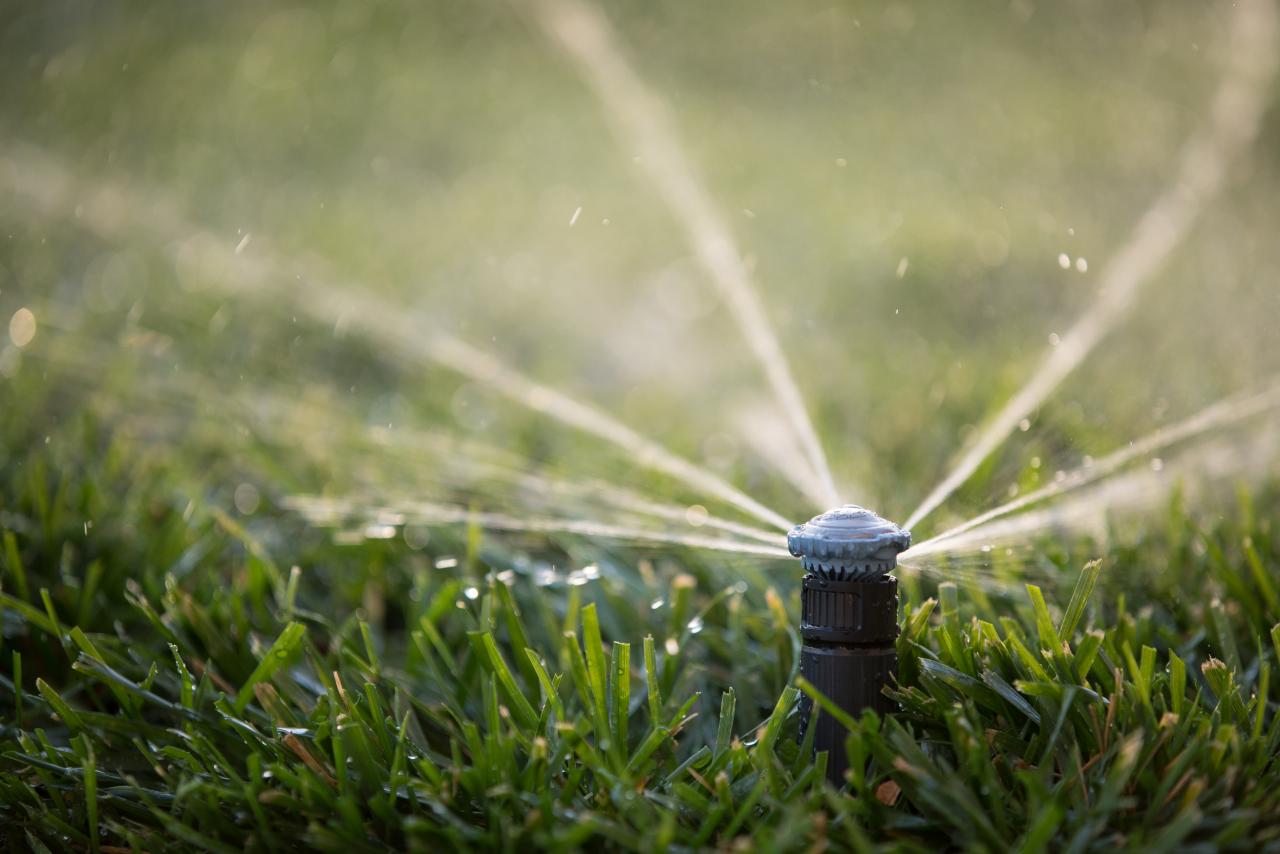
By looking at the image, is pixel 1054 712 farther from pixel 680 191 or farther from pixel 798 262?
pixel 680 191

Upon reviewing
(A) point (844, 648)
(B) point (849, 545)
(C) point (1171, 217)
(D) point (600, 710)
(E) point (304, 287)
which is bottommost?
(D) point (600, 710)

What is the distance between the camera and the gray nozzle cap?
1488mm

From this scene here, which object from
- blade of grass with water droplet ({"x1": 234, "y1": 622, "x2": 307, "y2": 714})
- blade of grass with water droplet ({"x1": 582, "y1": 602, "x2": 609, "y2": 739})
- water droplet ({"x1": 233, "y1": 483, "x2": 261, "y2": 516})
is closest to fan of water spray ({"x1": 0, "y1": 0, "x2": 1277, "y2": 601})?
water droplet ({"x1": 233, "y1": 483, "x2": 261, "y2": 516})

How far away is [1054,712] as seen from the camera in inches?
61.2

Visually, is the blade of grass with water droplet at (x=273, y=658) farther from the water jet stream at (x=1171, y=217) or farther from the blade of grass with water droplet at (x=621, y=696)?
the water jet stream at (x=1171, y=217)

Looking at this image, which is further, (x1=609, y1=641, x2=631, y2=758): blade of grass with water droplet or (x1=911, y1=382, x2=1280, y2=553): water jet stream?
(x1=911, y1=382, x2=1280, y2=553): water jet stream

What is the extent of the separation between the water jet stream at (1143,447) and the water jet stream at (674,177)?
1.33ft

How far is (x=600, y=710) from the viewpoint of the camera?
1622mm

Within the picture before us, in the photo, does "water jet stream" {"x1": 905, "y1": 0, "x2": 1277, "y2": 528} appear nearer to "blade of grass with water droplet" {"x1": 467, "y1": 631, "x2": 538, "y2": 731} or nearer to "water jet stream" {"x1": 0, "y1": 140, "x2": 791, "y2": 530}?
"water jet stream" {"x1": 0, "y1": 140, "x2": 791, "y2": 530}

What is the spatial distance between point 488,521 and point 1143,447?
4.42ft

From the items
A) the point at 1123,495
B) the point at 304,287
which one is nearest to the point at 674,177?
the point at 304,287

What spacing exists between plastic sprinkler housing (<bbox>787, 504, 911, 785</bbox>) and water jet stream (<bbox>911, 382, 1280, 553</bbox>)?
0.38m

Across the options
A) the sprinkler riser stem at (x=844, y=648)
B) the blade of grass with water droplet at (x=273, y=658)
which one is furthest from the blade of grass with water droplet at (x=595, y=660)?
the blade of grass with water droplet at (x=273, y=658)

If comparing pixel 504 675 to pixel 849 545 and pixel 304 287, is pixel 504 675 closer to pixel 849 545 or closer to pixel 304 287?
pixel 849 545
